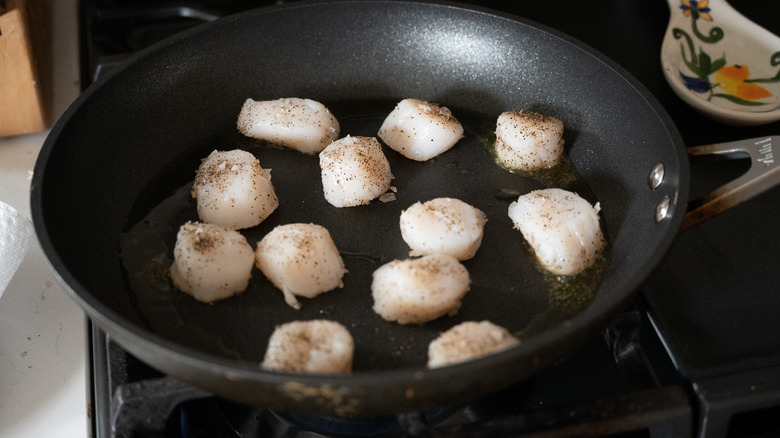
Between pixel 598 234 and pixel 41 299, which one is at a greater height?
pixel 598 234

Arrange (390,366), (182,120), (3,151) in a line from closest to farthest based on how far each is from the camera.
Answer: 1. (390,366)
2. (182,120)
3. (3,151)

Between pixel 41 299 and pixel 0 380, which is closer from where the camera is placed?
pixel 0 380

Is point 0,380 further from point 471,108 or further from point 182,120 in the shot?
point 471,108

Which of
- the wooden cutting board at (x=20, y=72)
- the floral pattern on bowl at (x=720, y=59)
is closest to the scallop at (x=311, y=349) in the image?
the wooden cutting board at (x=20, y=72)

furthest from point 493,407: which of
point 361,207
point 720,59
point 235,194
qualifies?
point 720,59

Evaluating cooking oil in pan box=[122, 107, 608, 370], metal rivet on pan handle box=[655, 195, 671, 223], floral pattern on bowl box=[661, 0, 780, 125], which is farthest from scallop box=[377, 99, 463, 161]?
floral pattern on bowl box=[661, 0, 780, 125]

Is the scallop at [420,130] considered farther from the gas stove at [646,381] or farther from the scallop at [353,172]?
the gas stove at [646,381]

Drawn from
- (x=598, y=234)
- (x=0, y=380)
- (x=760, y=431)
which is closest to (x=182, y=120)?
(x=0, y=380)
